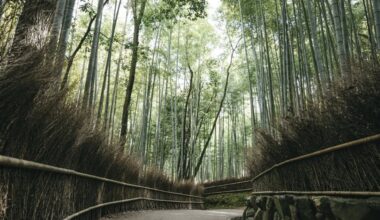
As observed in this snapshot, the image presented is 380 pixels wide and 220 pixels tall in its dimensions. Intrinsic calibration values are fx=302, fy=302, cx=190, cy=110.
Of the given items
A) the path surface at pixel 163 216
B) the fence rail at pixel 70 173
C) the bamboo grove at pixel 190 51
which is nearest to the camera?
the fence rail at pixel 70 173

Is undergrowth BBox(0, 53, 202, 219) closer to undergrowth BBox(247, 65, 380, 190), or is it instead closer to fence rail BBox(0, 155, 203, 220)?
fence rail BBox(0, 155, 203, 220)

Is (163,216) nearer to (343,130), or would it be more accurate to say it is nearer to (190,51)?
(343,130)

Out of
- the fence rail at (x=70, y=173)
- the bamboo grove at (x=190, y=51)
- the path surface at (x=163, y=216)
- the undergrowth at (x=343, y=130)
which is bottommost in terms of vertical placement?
the path surface at (x=163, y=216)

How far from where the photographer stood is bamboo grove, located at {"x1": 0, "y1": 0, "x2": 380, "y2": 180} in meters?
2.27

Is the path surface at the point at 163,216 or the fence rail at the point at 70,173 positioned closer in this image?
the fence rail at the point at 70,173

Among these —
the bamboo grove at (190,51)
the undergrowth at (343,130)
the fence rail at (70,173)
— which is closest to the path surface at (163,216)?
the fence rail at (70,173)

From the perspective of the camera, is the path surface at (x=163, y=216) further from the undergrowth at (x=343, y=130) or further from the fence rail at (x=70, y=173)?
the undergrowth at (x=343, y=130)

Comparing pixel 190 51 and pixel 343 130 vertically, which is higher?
pixel 190 51

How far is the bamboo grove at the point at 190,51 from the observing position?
2268 millimetres

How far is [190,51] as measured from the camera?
15453 mm

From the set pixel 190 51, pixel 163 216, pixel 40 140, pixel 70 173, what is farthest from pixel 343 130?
pixel 190 51

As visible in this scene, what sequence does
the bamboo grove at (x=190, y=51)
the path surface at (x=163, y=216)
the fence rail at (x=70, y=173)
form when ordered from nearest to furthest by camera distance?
the fence rail at (x=70, y=173) < the bamboo grove at (x=190, y=51) < the path surface at (x=163, y=216)

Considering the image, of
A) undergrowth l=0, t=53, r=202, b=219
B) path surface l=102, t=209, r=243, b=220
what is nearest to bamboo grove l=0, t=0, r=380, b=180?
undergrowth l=0, t=53, r=202, b=219

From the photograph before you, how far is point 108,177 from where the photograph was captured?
441 centimetres
